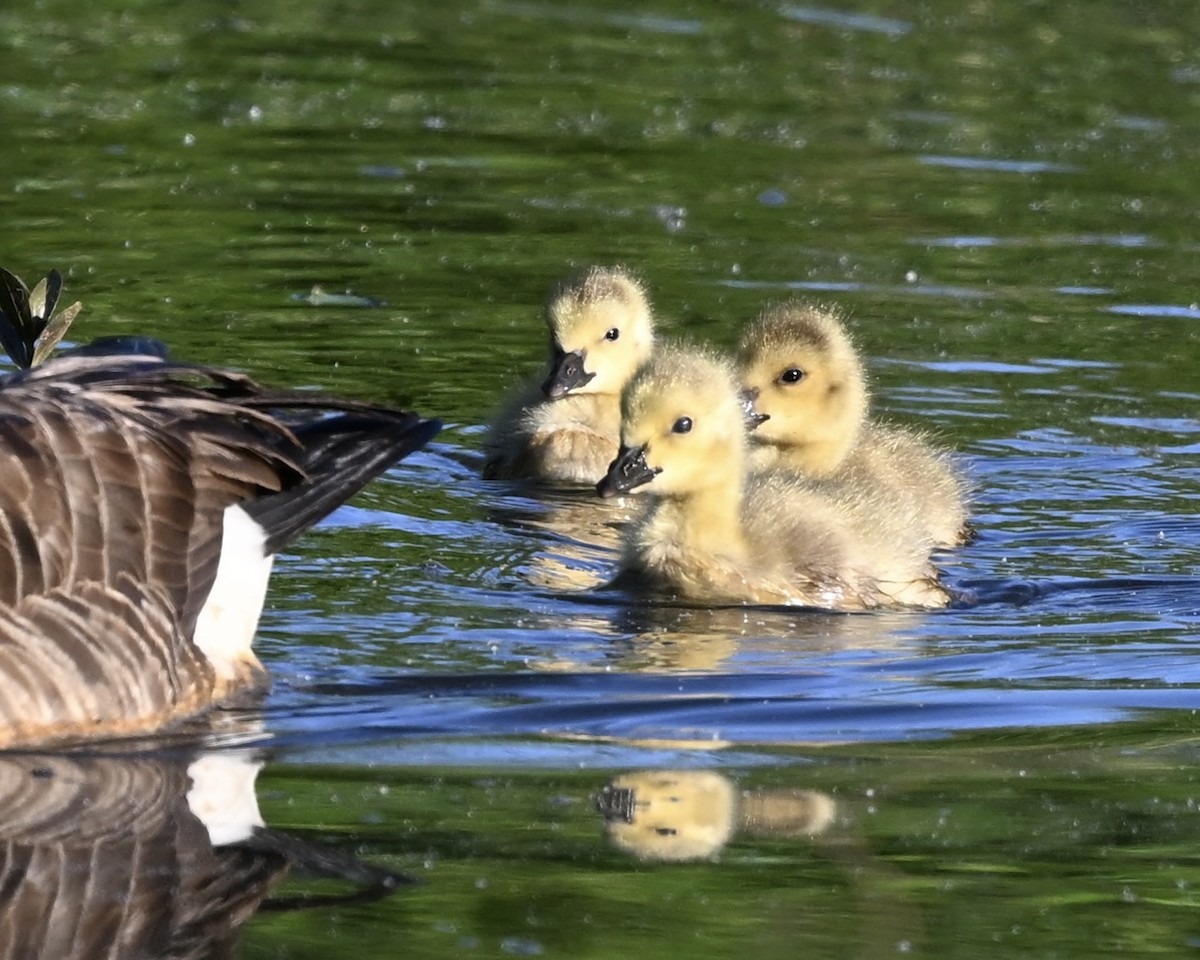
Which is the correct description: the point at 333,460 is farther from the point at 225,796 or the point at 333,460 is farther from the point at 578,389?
the point at 578,389

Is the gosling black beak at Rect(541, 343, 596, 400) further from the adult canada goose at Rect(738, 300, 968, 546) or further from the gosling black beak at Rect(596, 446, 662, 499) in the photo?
the gosling black beak at Rect(596, 446, 662, 499)

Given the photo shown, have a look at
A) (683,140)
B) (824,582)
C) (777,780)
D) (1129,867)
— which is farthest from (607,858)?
(683,140)

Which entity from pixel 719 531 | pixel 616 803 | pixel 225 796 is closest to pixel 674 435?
pixel 719 531

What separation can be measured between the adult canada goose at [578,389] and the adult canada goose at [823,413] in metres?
0.59

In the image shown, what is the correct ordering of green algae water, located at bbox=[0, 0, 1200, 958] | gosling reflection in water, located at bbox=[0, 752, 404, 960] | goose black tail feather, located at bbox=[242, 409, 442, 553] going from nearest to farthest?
gosling reflection in water, located at bbox=[0, 752, 404, 960] < green algae water, located at bbox=[0, 0, 1200, 958] < goose black tail feather, located at bbox=[242, 409, 442, 553]

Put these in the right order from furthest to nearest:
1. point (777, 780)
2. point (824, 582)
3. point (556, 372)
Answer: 1. point (556, 372)
2. point (824, 582)
3. point (777, 780)

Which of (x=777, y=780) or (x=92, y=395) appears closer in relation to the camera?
(x=777, y=780)

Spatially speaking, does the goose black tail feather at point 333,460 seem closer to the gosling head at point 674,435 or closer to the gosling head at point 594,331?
the gosling head at point 674,435

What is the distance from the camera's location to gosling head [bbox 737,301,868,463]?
8.52m

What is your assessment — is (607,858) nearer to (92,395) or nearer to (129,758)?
(129,758)

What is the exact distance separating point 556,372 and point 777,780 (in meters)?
3.69

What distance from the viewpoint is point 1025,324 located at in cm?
1037

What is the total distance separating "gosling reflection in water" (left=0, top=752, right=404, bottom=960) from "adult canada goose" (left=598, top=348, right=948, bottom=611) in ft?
7.11

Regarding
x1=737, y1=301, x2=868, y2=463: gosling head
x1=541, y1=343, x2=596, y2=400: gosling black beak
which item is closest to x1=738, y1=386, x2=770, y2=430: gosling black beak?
x1=737, y1=301, x2=868, y2=463: gosling head
